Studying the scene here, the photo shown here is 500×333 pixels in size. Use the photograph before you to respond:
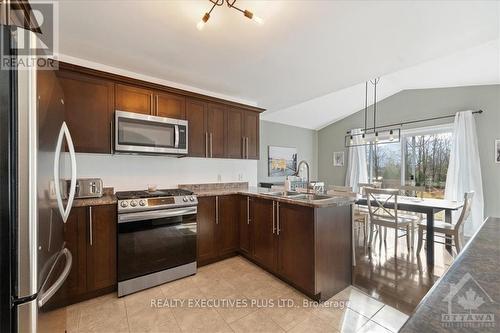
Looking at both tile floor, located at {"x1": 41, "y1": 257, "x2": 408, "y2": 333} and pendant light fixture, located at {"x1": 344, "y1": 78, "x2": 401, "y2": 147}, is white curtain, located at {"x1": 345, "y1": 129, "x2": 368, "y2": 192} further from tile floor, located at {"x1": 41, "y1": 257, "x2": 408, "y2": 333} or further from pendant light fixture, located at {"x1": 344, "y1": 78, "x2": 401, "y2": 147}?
tile floor, located at {"x1": 41, "y1": 257, "x2": 408, "y2": 333}

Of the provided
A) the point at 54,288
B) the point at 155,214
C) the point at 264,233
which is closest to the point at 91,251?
the point at 155,214

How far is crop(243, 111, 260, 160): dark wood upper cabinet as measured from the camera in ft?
11.5

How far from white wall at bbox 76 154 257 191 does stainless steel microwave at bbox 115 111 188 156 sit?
14.4 inches

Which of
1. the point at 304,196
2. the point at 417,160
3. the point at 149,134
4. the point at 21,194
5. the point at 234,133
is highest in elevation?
the point at 234,133

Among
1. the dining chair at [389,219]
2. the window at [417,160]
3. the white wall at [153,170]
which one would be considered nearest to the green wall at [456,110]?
the window at [417,160]

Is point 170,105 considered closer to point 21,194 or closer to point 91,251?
point 91,251

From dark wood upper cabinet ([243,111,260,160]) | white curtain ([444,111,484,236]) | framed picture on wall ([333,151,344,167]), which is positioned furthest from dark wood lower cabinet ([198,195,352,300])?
framed picture on wall ([333,151,344,167])

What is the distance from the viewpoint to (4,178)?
82 cm

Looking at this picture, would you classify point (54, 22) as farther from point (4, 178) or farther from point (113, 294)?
point (113, 294)

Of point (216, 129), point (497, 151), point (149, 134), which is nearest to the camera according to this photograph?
point (149, 134)

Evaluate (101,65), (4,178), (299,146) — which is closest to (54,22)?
(101,65)

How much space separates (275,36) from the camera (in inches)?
78.3

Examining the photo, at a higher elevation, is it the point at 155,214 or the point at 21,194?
the point at 21,194

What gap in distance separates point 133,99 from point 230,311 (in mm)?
2487
